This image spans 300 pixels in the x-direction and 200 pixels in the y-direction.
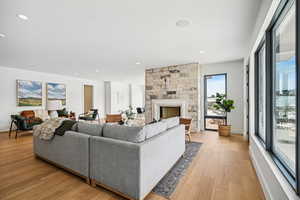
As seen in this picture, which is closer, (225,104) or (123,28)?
(123,28)

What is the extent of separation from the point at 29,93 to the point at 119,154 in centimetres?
642

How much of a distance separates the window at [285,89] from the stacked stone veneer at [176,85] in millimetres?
3348

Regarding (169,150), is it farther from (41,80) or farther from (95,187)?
(41,80)

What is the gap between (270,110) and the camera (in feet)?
6.12

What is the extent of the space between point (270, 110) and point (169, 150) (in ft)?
5.00

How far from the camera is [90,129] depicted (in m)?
2.10

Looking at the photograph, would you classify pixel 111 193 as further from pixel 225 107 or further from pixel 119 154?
pixel 225 107

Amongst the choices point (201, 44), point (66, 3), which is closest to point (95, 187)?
point (66, 3)

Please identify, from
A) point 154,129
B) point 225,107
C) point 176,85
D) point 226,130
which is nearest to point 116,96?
point 176,85

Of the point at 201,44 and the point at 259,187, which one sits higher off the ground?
the point at 201,44

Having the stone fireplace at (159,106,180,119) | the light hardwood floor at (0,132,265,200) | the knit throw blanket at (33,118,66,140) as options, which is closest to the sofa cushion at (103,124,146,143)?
the light hardwood floor at (0,132,265,200)

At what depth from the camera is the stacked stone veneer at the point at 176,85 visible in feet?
17.0

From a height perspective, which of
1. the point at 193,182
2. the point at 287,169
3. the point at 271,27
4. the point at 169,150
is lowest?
the point at 193,182

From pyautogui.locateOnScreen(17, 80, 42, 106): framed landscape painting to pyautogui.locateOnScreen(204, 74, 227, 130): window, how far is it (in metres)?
7.20
